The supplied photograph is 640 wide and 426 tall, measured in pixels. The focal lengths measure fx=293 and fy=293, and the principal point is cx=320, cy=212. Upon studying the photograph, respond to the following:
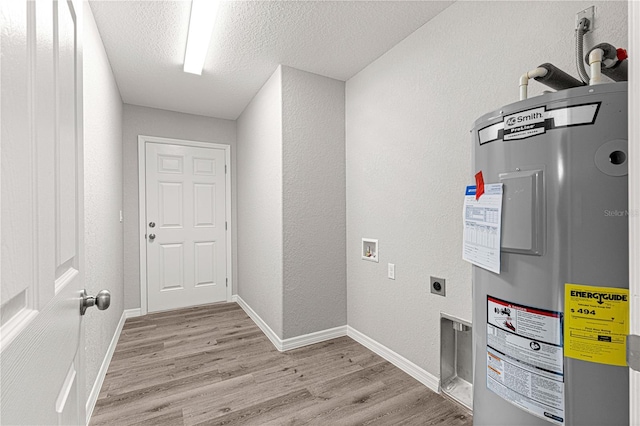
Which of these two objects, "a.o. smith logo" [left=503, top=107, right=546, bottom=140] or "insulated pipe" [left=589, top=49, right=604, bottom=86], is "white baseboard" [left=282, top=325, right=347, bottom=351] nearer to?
"a.o. smith logo" [left=503, top=107, right=546, bottom=140]

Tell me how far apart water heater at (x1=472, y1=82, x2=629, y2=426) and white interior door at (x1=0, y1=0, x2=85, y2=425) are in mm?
1161

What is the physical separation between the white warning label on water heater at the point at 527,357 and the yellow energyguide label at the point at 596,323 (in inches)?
1.1

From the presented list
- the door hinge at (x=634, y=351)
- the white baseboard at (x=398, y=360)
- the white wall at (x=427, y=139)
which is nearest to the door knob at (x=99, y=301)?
the door hinge at (x=634, y=351)

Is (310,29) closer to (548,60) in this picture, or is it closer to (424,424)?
(548,60)

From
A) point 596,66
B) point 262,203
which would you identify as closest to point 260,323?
point 262,203

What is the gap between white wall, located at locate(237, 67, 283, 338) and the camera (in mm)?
2701

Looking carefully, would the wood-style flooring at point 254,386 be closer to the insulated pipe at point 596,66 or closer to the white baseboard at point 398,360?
the white baseboard at point 398,360

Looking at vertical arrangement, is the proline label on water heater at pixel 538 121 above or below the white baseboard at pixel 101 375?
above

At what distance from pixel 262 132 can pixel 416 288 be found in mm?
2141

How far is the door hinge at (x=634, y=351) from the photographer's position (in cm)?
53

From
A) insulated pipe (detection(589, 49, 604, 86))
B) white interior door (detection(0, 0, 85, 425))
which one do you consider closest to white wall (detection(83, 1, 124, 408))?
white interior door (detection(0, 0, 85, 425))

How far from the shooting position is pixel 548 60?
4.67 feet

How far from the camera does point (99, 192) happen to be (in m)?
2.10

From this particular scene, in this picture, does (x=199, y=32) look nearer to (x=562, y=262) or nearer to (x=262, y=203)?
(x=262, y=203)
